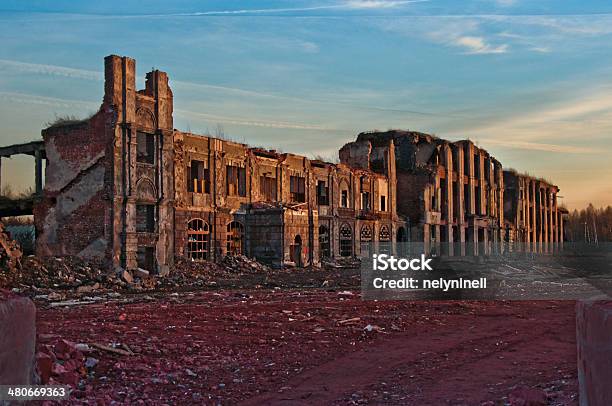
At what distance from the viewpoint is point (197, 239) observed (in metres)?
27.3

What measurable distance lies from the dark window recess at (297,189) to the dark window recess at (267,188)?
1645 mm

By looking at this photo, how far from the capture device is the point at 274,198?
105 ft

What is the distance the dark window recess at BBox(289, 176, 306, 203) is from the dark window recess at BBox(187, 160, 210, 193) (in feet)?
21.3

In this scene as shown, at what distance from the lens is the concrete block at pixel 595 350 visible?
4598mm

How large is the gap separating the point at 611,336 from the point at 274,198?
91.0 feet

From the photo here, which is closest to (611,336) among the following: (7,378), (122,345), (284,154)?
(7,378)

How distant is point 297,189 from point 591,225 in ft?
355

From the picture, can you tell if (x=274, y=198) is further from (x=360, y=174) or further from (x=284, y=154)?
(x=360, y=174)

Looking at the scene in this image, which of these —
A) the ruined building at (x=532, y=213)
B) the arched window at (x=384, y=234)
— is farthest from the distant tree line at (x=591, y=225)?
the arched window at (x=384, y=234)

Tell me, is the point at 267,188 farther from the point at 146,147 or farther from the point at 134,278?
the point at 134,278
